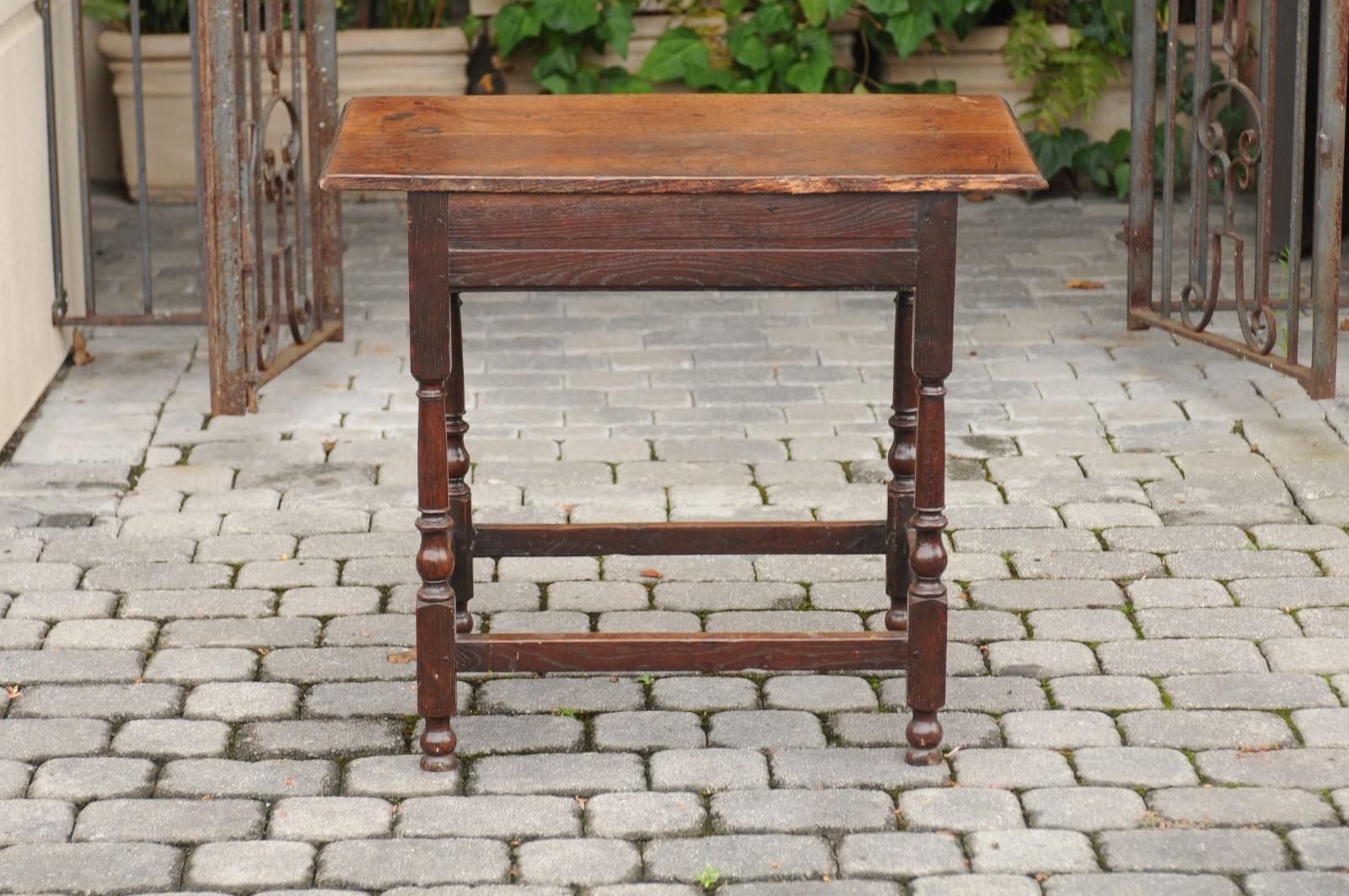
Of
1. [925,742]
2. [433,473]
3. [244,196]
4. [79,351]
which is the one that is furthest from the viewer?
[79,351]

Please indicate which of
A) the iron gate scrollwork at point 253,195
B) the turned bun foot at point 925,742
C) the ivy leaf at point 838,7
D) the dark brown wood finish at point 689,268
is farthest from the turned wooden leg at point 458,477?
the ivy leaf at point 838,7

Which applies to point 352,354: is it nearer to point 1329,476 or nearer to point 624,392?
point 624,392

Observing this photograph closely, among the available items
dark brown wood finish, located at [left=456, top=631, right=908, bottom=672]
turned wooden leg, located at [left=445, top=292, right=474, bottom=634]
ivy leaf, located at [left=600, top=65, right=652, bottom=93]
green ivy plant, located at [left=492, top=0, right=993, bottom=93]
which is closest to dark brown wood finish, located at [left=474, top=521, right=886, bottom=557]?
turned wooden leg, located at [left=445, top=292, right=474, bottom=634]

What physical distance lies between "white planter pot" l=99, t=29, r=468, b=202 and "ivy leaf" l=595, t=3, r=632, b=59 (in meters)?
0.63

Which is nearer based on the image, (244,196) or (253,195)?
(244,196)

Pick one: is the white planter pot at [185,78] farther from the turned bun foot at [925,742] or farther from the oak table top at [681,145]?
the turned bun foot at [925,742]

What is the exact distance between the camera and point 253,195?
5273 millimetres

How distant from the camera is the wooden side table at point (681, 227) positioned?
3.01 meters

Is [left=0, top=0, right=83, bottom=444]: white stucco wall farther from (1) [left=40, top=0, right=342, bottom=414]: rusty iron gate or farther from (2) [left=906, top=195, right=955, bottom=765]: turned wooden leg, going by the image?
(2) [left=906, top=195, right=955, bottom=765]: turned wooden leg

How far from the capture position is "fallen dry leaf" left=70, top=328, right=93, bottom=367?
Result: 5.77 meters

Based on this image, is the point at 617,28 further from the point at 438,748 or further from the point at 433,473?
the point at 438,748

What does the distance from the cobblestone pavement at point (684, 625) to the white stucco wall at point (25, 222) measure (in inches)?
6.3

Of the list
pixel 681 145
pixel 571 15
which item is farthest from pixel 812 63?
pixel 681 145

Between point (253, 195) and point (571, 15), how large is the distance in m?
3.18
